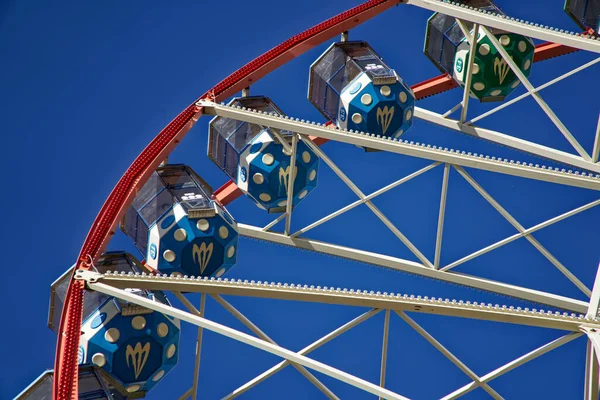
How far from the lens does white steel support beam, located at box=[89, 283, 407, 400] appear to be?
11.7 meters

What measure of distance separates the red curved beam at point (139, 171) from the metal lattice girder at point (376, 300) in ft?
2.84

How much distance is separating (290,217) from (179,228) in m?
2.03

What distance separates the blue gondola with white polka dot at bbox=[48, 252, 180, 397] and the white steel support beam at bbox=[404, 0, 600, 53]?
654cm

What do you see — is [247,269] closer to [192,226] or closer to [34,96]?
[34,96]

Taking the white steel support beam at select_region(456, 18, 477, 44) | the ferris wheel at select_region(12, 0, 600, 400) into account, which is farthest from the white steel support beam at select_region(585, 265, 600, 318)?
the white steel support beam at select_region(456, 18, 477, 44)

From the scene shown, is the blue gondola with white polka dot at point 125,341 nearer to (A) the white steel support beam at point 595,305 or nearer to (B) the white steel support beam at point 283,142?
(B) the white steel support beam at point 283,142

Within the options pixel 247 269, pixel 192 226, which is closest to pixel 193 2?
pixel 247 269

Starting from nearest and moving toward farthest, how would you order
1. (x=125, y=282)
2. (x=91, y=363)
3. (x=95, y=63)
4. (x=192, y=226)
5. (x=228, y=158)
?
(x=125, y=282), (x=91, y=363), (x=192, y=226), (x=228, y=158), (x=95, y=63)

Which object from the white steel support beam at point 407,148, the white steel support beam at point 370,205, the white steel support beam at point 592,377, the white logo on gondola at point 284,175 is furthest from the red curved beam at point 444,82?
the white steel support beam at point 592,377

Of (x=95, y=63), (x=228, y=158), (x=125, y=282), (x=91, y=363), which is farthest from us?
(x=95, y=63)

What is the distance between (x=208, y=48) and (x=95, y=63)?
10.3 ft

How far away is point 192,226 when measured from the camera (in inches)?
627

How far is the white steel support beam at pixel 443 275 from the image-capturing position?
56.1 feet

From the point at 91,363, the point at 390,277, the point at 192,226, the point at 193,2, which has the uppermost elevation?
the point at 193,2
